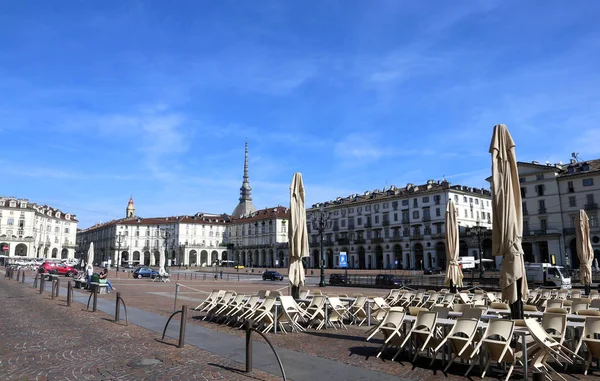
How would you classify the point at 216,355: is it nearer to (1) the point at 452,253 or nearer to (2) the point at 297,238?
(2) the point at 297,238

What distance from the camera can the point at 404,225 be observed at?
77875mm

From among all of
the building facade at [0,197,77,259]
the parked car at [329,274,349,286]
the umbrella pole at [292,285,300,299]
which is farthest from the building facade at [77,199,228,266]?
the umbrella pole at [292,285,300,299]

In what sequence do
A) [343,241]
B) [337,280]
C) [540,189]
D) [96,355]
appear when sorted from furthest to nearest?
[343,241], [540,189], [337,280], [96,355]

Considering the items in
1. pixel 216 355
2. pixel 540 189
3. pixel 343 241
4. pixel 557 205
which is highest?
pixel 540 189

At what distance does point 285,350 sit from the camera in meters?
8.74

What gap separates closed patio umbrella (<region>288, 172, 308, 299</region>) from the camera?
43.6 feet

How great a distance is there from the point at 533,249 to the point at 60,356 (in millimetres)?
66254

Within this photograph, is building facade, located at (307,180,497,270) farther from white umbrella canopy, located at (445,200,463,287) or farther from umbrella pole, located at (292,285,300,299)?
umbrella pole, located at (292,285,300,299)

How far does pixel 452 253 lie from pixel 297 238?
7.23 m

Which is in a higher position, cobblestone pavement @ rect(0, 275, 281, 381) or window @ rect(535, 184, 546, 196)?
window @ rect(535, 184, 546, 196)

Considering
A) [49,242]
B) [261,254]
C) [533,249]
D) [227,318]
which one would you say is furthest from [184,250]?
[227,318]

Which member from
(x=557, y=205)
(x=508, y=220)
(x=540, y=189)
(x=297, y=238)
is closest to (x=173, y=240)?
(x=540, y=189)

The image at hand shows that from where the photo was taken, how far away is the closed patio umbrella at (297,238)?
1328 cm

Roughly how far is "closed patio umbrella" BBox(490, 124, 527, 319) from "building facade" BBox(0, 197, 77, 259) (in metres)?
108
